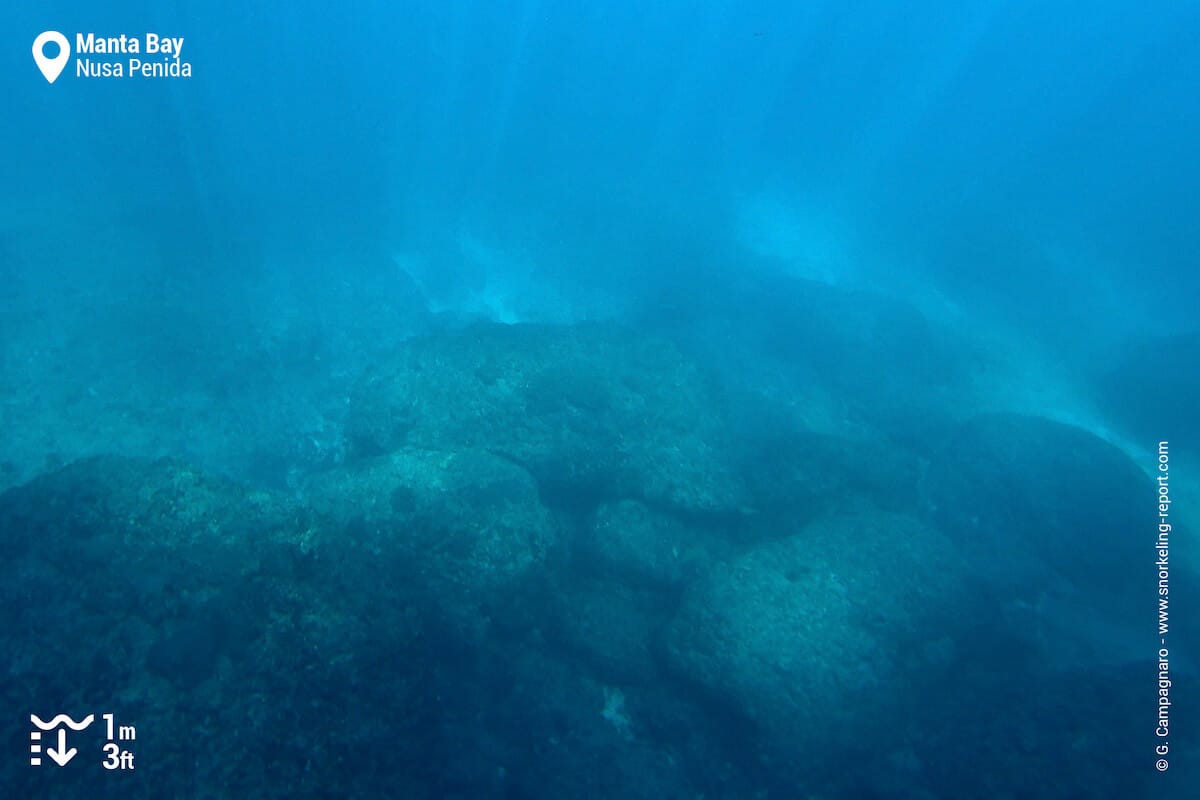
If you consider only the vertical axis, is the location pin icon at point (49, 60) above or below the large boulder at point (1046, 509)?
above

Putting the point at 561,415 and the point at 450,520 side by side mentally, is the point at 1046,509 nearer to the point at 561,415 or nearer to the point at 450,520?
the point at 561,415

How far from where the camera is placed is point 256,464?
1128cm

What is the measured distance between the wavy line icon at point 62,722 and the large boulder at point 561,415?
5.35 meters

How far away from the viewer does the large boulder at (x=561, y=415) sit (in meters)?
9.48

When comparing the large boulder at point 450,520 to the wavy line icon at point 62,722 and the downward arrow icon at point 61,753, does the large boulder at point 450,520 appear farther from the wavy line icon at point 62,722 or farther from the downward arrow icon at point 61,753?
the downward arrow icon at point 61,753

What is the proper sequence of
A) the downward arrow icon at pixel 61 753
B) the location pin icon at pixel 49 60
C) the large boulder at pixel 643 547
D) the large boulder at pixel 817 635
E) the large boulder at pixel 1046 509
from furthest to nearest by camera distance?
the location pin icon at pixel 49 60
the large boulder at pixel 1046 509
the large boulder at pixel 643 547
the large boulder at pixel 817 635
the downward arrow icon at pixel 61 753

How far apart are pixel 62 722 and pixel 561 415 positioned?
23.5ft

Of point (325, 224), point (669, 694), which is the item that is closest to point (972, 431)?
point (669, 694)

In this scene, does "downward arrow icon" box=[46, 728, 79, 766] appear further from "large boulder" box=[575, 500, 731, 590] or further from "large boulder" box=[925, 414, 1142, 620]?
"large boulder" box=[925, 414, 1142, 620]

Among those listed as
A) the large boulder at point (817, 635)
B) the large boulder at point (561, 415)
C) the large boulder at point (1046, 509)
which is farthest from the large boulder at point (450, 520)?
the large boulder at point (1046, 509)

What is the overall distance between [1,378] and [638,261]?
18.1 metres

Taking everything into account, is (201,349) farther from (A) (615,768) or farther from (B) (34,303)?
(A) (615,768)

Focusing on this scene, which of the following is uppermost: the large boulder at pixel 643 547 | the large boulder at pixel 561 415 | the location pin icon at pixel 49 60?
the location pin icon at pixel 49 60

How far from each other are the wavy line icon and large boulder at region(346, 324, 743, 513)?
17.5ft
